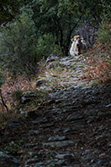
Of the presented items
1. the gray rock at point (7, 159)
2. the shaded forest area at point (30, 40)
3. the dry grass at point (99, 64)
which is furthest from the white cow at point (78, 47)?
the gray rock at point (7, 159)

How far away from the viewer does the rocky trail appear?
318 centimetres

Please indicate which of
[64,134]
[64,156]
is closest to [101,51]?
[64,134]

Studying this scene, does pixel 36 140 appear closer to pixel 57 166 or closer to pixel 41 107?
pixel 57 166

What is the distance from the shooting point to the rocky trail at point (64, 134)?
10.4 ft

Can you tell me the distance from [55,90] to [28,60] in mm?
6848

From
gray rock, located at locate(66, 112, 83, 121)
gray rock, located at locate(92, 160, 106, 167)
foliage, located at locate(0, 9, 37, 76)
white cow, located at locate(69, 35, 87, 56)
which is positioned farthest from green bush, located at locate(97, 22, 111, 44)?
gray rock, located at locate(92, 160, 106, 167)

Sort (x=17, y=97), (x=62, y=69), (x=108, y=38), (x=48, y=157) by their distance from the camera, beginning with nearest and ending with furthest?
(x=48, y=157), (x=17, y=97), (x=108, y=38), (x=62, y=69)

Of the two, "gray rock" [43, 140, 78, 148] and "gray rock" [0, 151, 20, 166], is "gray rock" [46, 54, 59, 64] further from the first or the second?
"gray rock" [0, 151, 20, 166]

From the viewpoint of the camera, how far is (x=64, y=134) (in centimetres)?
433

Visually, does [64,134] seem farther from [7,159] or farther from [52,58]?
[52,58]

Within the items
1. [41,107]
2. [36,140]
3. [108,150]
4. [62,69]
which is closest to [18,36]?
[62,69]

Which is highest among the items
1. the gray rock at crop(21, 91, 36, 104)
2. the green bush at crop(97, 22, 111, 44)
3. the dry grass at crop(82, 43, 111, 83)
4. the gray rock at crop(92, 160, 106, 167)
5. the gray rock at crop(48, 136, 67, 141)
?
the green bush at crop(97, 22, 111, 44)

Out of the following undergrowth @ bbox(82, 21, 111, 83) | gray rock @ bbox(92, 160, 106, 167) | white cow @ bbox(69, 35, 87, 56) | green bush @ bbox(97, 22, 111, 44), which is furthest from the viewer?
white cow @ bbox(69, 35, 87, 56)

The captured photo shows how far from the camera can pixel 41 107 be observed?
21.1 feet
